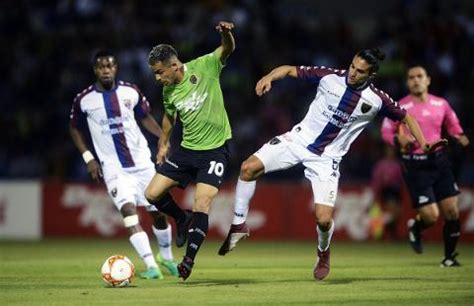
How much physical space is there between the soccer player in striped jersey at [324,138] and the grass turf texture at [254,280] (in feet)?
2.04

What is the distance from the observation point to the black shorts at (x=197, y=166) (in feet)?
38.2

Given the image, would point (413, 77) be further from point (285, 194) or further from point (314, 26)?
point (314, 26)

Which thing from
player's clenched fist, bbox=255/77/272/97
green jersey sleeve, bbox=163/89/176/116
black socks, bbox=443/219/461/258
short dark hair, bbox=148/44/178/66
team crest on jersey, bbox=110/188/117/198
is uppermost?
short dark hair, bbox=148/44/178/66

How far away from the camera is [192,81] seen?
11.7 meters

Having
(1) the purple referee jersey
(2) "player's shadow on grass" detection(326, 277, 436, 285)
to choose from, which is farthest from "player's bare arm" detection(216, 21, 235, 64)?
(1) the purple referee jersey

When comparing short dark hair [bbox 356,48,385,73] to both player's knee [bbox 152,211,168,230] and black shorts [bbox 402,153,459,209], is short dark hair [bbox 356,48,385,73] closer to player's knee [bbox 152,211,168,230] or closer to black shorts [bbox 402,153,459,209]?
black shorts [bbox 402,153,459,209]

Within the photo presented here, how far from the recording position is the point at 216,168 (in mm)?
11664

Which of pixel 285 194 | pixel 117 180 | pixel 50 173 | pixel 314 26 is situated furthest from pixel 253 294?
pixel 314 26

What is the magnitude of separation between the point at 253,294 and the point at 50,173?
485 inches

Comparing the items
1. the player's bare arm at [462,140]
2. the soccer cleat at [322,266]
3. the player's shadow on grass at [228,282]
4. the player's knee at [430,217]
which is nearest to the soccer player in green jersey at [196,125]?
the player's shadow on grass at [228,282]

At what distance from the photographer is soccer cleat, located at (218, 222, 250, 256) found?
464 inches

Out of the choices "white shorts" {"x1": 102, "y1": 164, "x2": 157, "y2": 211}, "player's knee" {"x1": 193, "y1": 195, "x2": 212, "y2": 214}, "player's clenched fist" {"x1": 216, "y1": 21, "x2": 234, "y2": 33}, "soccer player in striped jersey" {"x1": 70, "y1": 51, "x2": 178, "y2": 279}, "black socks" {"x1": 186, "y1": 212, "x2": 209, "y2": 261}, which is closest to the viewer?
"player's clenched fist" {"x1": 216, "y1": 21, "x2": 234, "y2": 33}

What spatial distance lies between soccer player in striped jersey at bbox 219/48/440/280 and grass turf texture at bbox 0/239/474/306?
62 centimetres

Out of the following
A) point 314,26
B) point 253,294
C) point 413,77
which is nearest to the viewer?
point 253,294
